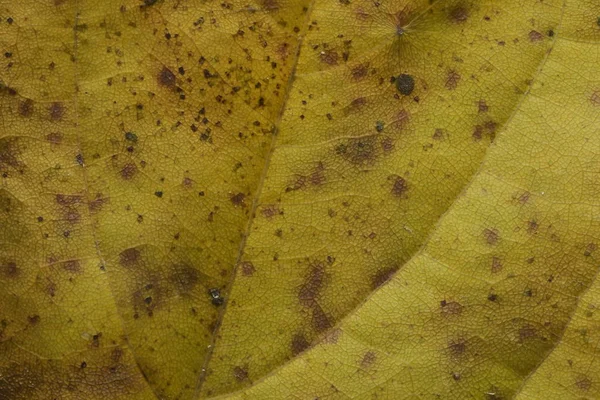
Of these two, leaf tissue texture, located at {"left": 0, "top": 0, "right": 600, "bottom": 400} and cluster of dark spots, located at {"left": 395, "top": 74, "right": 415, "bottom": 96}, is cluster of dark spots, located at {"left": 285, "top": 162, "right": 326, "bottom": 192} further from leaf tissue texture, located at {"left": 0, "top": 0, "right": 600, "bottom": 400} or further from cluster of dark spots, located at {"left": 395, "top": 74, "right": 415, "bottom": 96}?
cluster of dark spots, located at {"left": 395, "top": 74, "right": 415, "bottom": 96}

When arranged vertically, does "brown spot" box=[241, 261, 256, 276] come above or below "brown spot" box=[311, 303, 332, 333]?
above

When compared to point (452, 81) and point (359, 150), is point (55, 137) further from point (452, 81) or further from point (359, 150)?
point (452, 81)

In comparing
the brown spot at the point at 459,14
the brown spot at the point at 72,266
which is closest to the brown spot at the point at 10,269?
the brown spot at the point at 72,266

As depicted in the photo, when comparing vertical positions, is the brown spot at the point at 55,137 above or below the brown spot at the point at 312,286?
above

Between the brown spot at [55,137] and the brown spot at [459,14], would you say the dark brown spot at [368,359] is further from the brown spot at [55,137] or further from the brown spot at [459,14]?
the brown spot at [55,137]

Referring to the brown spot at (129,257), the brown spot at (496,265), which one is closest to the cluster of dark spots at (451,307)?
the brown spot at (496,265)

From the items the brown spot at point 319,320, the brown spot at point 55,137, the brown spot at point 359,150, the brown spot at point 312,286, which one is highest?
the brown spot at point 55,137

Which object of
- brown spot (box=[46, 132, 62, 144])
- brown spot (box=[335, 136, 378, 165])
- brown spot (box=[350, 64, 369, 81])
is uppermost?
brown spot (box=[350, 64, 369, 81])

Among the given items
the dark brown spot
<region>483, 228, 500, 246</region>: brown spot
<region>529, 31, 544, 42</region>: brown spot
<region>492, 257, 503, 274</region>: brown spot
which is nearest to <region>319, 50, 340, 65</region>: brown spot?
<region>529, 31, 544, 42</region>: brown spot

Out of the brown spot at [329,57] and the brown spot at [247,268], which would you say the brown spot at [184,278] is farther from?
the brown spot at [329,57]
